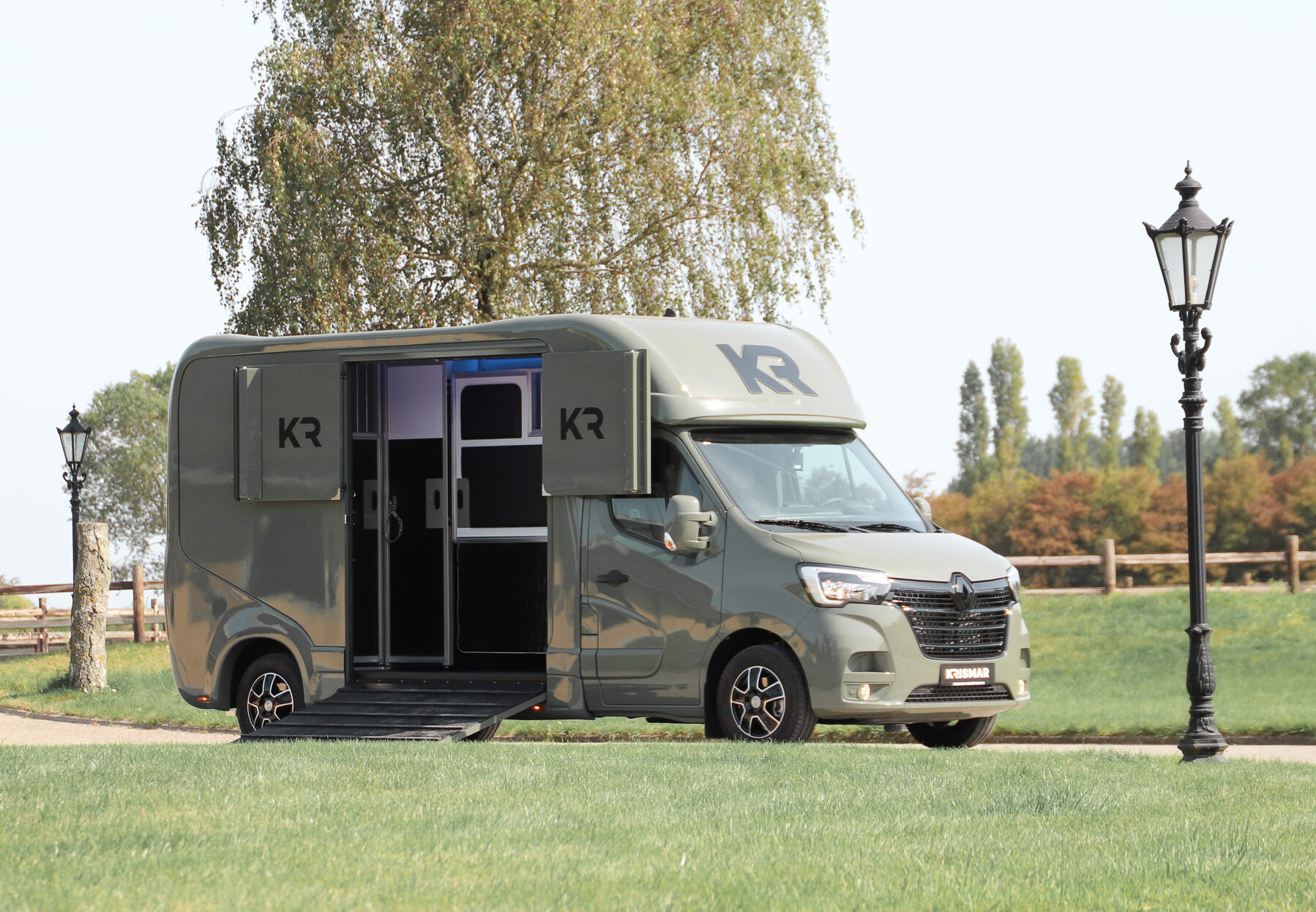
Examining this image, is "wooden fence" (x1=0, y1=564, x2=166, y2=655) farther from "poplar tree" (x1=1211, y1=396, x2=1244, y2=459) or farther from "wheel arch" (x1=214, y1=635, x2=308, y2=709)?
"poplar tree" (x1=1211, y1=396, x2=1244, y2=459)

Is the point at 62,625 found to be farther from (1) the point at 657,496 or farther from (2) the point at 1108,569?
(1) the point at 657,496

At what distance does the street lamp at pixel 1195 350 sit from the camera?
41.7ft

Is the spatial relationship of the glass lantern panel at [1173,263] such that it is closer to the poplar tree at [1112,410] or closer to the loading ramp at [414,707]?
→ the loading ramp at [414,707]

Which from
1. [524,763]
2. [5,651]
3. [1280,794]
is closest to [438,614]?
[524,763]

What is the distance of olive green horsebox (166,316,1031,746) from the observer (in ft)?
36.9

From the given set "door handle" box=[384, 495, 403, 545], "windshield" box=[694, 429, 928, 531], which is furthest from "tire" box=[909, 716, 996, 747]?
"door handle" box=[384, 495, 403, 545]

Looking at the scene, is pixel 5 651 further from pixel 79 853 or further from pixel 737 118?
pixel 79 853

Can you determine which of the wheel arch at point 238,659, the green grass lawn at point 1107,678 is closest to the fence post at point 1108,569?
the green grass lawn at point 1107,678

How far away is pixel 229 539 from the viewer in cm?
1348

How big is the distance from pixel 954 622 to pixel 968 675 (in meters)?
0.39

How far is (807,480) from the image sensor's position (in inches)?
474

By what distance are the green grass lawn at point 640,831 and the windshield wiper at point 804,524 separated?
63.8 inches

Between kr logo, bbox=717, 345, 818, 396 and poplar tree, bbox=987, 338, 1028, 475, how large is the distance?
320 ft

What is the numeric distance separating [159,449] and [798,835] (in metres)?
82.5
